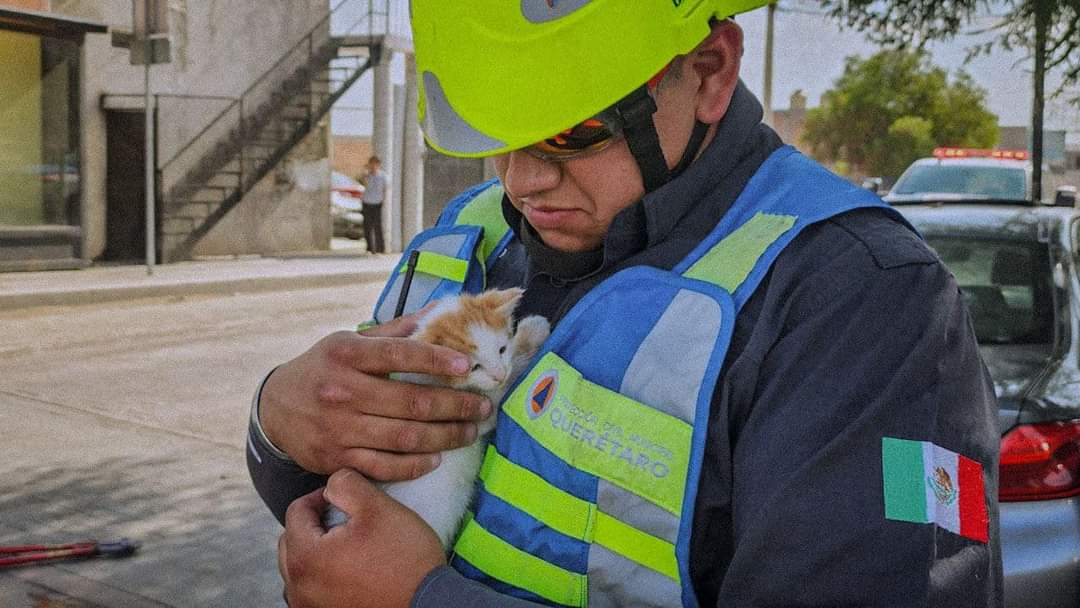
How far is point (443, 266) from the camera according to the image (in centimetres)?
201

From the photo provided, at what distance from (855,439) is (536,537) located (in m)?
0.45

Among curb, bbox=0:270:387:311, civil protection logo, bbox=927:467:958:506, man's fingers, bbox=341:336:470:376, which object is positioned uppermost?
man's fingers, bbox=341:336:470:376

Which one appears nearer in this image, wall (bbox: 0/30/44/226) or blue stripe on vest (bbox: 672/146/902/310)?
blue stripe on vest (bbox: 672/146/902/310)

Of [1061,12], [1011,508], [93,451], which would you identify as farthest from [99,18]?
[1011,508]

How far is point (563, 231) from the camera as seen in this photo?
5.17ft

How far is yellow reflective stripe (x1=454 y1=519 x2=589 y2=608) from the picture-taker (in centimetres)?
138

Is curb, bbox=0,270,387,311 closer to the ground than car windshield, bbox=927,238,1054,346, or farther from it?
closer to the ground

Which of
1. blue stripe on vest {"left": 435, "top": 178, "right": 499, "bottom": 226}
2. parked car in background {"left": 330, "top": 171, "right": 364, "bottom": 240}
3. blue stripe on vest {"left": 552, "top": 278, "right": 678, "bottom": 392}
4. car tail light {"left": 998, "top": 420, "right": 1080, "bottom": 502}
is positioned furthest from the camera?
parked car in background {"left": 330, "top": 171, "right": 364, "bottom": 240}

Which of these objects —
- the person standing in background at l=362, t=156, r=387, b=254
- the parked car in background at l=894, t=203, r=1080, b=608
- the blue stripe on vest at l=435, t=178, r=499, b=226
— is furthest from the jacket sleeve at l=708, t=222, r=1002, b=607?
the person standing in background at l=362, t=156, r=387, b=254

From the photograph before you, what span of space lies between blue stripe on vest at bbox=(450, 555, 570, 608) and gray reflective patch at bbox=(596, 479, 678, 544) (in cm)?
14

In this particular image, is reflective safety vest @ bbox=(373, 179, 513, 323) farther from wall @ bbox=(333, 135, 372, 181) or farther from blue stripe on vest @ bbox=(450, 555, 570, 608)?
wall @ bbox=(333, 135, 372, 181)

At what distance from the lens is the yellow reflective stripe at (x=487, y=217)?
201 cm

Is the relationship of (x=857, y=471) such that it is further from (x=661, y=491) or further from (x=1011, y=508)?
(x=1011, y=508)

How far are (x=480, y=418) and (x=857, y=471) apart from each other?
60cm
